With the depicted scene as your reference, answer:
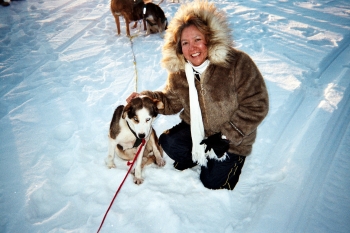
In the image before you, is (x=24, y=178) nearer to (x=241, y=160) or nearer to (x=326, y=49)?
(x=241, y=160)

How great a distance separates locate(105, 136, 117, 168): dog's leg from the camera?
9.24ft

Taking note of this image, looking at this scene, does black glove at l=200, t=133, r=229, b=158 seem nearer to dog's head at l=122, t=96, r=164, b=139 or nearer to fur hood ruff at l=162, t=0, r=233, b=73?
dog's head at l=122, t=96, r=164, b=139

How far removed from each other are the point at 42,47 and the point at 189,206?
18.8ft

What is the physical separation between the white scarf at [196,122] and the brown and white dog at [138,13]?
4.74 meters

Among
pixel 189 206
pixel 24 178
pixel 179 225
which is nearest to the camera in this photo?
pixel 179 225

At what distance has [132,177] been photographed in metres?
2.91

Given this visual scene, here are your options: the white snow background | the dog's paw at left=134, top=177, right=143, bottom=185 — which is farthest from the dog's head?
the white snow background

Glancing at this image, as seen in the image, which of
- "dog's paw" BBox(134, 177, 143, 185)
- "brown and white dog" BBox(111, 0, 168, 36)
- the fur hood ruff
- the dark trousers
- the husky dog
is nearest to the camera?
the fur hood ruff

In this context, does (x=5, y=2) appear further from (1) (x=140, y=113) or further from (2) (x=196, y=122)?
(2) (x=196, y=122)

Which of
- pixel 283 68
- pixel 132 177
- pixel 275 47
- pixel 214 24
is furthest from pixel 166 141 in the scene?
pixel 275 47

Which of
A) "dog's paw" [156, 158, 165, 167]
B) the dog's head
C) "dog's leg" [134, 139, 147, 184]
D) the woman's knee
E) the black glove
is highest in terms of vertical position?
the dog's head

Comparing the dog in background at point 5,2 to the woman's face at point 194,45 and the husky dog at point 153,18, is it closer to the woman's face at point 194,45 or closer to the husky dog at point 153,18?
the husky dog at point 153,18

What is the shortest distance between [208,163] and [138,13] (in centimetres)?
554

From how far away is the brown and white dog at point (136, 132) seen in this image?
8.19ft
